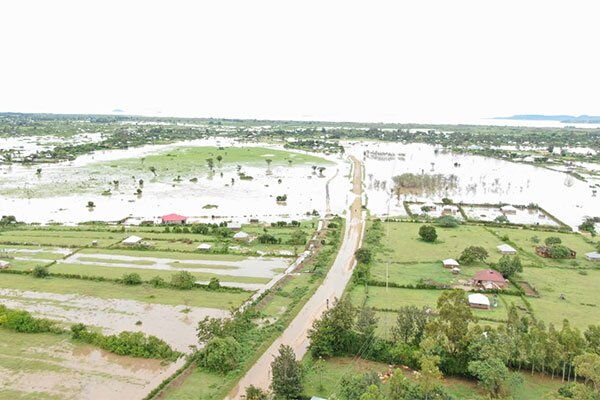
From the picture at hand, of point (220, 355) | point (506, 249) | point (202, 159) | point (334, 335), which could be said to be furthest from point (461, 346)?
point (202, 159)

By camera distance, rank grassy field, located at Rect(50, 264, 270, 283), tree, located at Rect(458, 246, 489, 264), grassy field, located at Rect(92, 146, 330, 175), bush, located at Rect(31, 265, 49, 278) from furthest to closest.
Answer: grassy field, located at Rect(92, 146, 330, 175) < tree, located at Rect(458, 246, 489, 264) < bush, located at Rect(31, 265, 49, 278) < grassy field, located at Rect(50, 264, 270, 283)

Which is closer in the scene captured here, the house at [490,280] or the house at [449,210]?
the house at [490,280]

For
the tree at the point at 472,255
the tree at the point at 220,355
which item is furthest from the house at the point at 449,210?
the tree at the point at 220,355

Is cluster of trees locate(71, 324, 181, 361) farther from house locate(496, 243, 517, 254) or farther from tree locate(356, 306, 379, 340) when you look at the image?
house locate(496, 243, 517, 254)

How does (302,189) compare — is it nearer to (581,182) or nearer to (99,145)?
(581,182)

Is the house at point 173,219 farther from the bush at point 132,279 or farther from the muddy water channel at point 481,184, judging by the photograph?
the muddy water channel at point 481,184

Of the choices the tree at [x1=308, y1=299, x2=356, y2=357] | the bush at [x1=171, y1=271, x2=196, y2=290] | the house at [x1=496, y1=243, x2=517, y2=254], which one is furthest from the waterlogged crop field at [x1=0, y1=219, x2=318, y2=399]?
the house at [x1=496, y1=243, x2=517, y2=254]

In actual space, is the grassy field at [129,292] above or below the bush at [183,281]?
below
